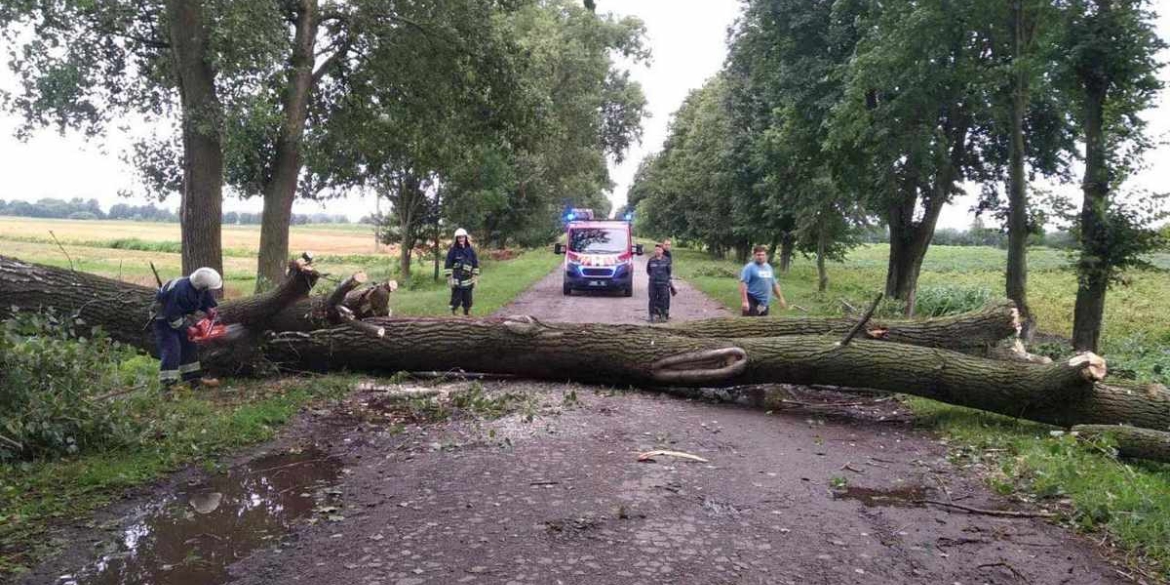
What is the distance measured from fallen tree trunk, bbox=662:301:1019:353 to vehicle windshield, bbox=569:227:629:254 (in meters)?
11.2

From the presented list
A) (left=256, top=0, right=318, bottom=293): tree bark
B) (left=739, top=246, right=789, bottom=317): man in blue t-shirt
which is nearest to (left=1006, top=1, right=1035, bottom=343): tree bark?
(left=739, top=246, right=789, bottom=317): man in blue t-shirt

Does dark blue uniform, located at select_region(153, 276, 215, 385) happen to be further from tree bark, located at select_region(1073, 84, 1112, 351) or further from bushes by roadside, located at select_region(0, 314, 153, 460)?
tree bark, located at select_region(1073, 84, 1112, 351)

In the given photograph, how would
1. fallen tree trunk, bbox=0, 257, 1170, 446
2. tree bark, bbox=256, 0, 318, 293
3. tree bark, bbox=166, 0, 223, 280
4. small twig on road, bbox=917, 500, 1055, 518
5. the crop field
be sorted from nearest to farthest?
small twig on road, bbox=917, 500, 1055, 518 → fallen tree trunk, bbox=0, 257, 1170, 446 → tree bark, bbox=166, 0, 223, 280 → the crop field → tree bark, bbox=256, 0, 318, 293

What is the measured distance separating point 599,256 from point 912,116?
8.20 meters

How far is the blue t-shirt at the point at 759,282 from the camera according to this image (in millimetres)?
11719

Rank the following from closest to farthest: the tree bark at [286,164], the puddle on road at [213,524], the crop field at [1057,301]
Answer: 1. the puddle on road at [213,524]
2. the crop field at [1057,301]
3. the tree bark at [286,164]

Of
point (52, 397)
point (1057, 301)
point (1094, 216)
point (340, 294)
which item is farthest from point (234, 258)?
point (1094, 216)

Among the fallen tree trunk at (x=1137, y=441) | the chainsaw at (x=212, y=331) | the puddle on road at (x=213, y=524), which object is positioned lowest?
the puddle on road at (x=213, y=524)

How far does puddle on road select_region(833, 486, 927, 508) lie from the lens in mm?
5398

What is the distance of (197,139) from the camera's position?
40.2 ft

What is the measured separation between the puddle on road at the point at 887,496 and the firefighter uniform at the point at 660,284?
823 cm

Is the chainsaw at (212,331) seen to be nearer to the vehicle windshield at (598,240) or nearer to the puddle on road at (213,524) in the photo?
the puddle on road at (213,524)

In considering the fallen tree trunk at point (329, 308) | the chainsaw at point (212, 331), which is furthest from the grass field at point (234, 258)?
the chainsaw at point (212, 331)

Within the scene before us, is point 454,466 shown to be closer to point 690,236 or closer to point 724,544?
point 724,544
